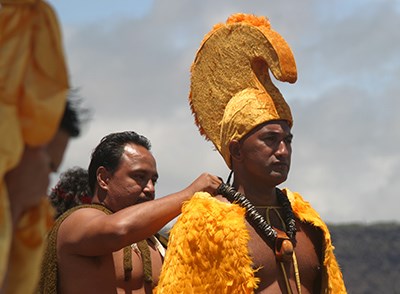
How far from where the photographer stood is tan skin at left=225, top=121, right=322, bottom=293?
6.04 m

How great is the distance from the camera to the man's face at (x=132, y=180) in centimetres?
650

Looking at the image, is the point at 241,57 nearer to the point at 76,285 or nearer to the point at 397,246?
the point at 76,285

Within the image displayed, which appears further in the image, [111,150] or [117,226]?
[111,150]

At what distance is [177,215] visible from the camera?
5.94 meters

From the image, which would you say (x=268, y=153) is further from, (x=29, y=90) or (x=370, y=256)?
(x=370, y=256)

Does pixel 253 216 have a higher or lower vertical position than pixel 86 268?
higher

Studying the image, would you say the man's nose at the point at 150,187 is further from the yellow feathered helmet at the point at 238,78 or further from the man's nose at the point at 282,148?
the man's nose at the point at 282,148

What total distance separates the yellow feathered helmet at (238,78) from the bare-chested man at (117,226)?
38cm

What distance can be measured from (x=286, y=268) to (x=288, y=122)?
2.51 ft

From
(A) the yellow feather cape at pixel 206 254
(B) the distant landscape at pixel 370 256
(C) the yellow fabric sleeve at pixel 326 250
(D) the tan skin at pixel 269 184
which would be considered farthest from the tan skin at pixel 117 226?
(B) the distant landscape at pixel 370 256

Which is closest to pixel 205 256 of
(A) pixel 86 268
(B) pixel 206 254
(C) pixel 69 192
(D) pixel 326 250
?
(B) pixel 206 254

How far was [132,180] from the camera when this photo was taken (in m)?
6.54

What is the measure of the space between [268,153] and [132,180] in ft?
2.69

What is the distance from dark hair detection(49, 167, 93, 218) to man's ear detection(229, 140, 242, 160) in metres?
1.36
